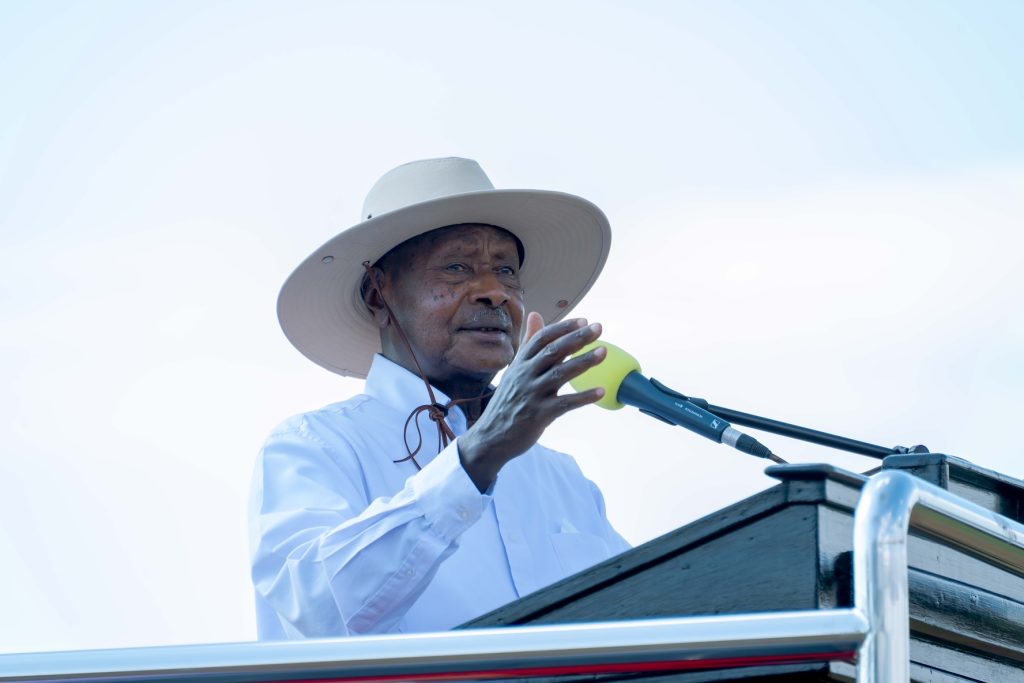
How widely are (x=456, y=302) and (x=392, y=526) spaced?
1313 millimetres

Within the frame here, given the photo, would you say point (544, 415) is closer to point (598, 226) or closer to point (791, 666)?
point (791, 666)

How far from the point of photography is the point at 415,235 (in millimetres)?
3842

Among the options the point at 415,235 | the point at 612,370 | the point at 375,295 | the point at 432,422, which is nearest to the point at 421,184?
the point at 415,235

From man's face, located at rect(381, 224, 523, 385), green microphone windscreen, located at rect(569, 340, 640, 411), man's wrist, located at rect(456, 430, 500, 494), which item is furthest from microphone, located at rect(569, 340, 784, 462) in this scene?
man's face, located at rect(381, 224, 523, 385)

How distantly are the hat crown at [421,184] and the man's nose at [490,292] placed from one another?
0.26 metres

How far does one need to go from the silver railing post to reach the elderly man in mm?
803

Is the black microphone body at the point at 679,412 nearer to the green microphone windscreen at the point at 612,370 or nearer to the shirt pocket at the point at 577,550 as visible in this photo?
the green microphone windscreen at the point at 612,370

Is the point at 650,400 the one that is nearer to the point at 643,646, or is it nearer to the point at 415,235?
the point at 643,646

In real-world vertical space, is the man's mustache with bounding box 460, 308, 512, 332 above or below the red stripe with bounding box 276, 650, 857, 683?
above

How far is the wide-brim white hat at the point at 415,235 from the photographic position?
3789mm

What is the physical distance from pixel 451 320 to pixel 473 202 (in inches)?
15.1

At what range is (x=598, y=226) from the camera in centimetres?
421

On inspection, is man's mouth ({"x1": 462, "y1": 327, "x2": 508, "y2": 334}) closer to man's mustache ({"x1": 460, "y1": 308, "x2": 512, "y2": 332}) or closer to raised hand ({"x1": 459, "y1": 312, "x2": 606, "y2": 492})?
man's mustache ({"x1": 460, "y1": 308, "x2": 512, "y2": 332})

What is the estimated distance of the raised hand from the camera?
87.2 inches
